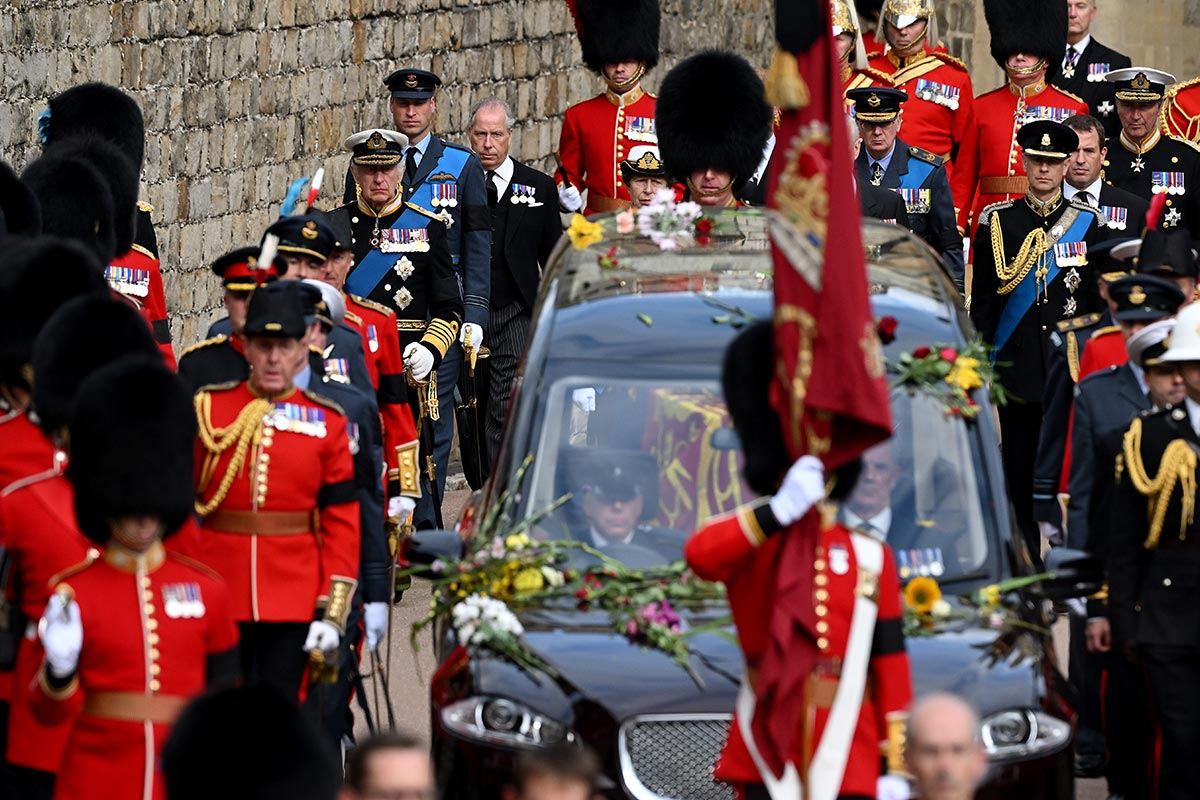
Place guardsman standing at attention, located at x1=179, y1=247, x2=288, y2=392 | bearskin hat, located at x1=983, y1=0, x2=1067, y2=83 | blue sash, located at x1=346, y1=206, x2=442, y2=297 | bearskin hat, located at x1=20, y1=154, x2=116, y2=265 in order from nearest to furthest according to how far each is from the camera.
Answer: guardsman standing at attention, located at x1=179, y1=247, x2=288, y2=392, bearskin hat, located at x1=20, y1=154, x2=116, y2=265, blue sash, located at x1=346, y1=206, x2=442, y2=297, bearskin hat, located at x1=983, y1=0, x2=1067, y2=83

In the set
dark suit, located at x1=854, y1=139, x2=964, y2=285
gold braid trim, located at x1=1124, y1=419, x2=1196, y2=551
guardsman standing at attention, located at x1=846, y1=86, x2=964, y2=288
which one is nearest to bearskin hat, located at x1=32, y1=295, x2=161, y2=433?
gold braid trim, located at x1=1124, y1=419, x2=1196, y2=551

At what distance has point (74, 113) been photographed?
11078 millimetres

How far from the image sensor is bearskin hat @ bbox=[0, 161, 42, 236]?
8594mm

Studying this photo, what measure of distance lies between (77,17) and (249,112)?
1939 mm

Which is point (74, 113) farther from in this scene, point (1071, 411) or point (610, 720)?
point (610, 720)

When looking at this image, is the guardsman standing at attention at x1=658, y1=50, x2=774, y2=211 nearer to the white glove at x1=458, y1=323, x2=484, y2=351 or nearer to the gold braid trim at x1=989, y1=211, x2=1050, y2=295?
the gold braid trim at x1=989, y1=211, x2=1050, y2=295

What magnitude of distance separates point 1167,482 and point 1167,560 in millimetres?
240

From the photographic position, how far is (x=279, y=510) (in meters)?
8.08

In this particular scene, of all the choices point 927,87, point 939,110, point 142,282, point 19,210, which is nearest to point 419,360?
point 142,282

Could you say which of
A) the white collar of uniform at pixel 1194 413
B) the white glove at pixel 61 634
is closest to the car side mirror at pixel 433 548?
the white glove at pixel 61 634

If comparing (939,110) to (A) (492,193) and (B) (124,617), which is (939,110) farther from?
(B) (124,617)

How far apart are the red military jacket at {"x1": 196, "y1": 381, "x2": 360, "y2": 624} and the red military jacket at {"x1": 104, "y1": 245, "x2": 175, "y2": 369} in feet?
7.86

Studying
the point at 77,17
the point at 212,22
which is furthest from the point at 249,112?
the point at 77,17

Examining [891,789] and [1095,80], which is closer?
[891,789]
